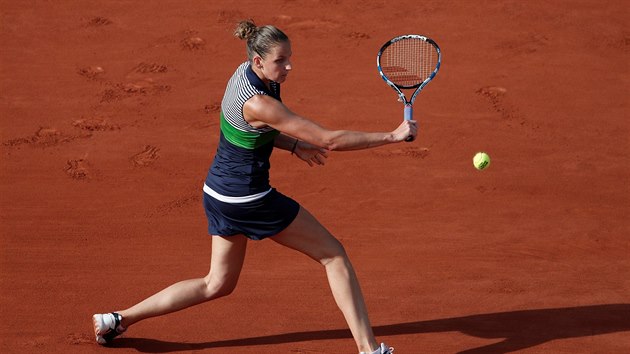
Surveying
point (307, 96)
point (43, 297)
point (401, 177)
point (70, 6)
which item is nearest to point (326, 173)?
point (401, 177)

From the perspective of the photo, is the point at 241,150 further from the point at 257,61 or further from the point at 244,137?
the point at 257,61

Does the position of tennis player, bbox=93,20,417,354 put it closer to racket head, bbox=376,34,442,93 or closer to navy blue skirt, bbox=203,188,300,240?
navy blue skirt, bbox=203,188,300,240

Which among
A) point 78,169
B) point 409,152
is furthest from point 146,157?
point 409,152

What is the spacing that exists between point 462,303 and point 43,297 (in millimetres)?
2741

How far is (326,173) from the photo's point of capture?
27.9ft

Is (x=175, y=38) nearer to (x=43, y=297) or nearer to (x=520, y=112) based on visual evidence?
(x=520, y=112)

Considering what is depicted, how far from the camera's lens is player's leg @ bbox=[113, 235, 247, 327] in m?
5.77

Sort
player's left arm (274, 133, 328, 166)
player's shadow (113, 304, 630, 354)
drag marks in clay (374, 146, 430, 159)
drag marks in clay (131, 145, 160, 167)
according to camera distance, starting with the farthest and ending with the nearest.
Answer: drag marks in clay (374, 146, 430, 159) → drag marks in clay (131, 145, 160, 167) → player's shadow (113, 304, 630, 354) → player's left arm (274, 133, 328, 166)

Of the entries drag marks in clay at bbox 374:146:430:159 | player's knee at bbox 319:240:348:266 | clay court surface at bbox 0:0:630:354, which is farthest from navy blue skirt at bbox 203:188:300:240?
drag marks in clay at bbox 374:146:430:159

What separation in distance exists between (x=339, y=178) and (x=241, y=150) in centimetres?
294

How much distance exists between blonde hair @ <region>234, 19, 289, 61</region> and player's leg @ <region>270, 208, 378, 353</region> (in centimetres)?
95

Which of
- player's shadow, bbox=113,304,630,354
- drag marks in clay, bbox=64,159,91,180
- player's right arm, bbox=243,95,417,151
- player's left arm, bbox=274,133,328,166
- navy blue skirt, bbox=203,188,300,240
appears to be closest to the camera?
player's right arm, bbox=243,95,417,151

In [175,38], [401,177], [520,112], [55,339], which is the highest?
[175,38]

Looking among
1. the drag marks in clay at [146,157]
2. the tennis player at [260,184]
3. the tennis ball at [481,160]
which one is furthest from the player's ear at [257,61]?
the drag marks in clay at [146,157]
